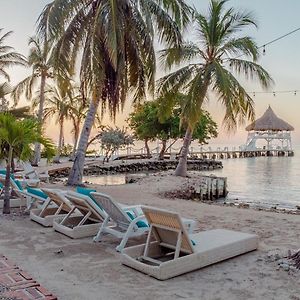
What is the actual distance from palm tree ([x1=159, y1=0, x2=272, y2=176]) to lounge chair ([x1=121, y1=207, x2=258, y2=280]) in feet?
37.5

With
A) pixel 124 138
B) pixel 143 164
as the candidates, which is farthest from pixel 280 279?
pixel 124 138

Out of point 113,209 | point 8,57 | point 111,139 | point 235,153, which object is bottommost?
point 113,209

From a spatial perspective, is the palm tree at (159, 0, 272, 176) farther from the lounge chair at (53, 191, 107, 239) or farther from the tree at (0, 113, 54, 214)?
the lounge chair at (53, 191, 107, 239)

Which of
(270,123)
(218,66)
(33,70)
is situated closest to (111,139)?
(33,70)

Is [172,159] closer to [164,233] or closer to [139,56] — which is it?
[139,56]

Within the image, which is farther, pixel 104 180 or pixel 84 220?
pixel 104 180

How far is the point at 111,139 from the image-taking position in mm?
33750

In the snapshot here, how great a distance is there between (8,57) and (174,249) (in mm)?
20873

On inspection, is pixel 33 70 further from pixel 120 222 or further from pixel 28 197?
pixel 120 222

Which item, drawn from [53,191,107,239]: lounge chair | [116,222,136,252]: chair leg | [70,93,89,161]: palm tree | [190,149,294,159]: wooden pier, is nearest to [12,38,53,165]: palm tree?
[70,93,89,161]: palm tree

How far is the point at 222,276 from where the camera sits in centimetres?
427

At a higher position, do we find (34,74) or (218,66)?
(34,74)

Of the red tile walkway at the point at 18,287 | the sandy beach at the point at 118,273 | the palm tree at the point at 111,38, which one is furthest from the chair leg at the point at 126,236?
the palm tree at the point at 111,38

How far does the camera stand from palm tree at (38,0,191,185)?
1208 cm
